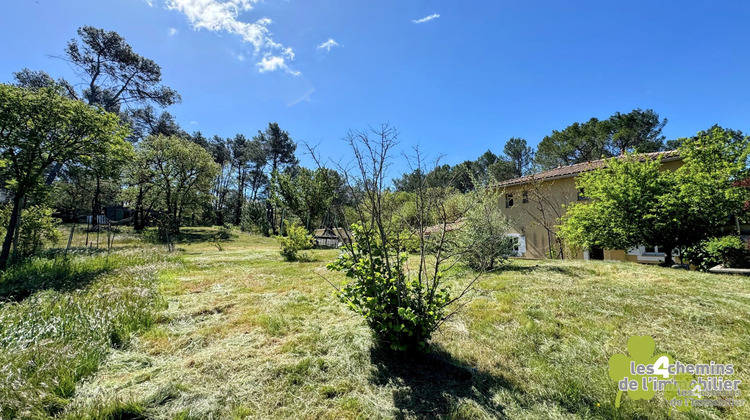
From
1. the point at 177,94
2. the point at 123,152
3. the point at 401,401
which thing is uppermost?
the point at 177,94

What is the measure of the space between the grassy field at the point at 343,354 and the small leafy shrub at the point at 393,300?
32cm

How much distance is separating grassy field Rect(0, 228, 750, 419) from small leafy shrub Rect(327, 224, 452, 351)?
0.32m

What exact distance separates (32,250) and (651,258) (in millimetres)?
24648

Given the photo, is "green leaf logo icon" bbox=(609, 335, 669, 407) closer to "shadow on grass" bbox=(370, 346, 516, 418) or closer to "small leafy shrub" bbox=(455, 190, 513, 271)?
"shadow on grass" bbox=(370, 346, 516, 418)

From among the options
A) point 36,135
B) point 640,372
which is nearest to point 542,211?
point 640,372

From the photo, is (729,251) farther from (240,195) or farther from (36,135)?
(240,195)

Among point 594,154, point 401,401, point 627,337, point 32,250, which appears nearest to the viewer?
point 401,401

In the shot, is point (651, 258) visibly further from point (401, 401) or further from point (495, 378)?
point (401, 401)

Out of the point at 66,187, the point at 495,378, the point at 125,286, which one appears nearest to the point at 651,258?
the point at 495,378

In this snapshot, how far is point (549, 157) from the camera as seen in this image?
24469mm

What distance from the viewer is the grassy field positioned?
6.92 ft

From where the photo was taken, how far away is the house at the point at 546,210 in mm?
13984

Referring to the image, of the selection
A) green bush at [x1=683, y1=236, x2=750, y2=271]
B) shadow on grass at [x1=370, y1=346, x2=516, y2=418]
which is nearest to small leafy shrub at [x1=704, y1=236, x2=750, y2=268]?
green bush at [x1=683, y1=236, x2=750, y2=271]

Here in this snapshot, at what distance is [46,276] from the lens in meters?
6.13
